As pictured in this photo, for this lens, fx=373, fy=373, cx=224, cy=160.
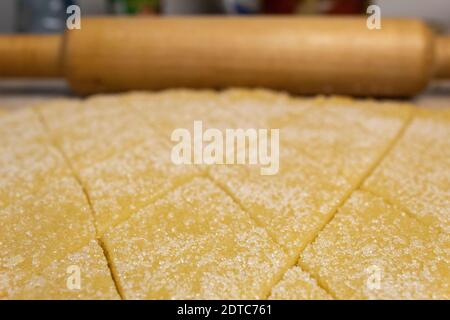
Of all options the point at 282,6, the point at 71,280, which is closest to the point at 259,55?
the point at 282,6

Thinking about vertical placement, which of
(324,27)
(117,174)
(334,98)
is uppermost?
(324,27)

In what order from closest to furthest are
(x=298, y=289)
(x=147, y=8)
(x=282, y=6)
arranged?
(x=298, y=289) < (x=282, y=6) < (x=147, y=8)

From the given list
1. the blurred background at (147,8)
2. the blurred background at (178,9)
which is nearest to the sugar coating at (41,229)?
the blurred background at (178,9)

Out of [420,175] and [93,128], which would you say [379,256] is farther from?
[93,128]

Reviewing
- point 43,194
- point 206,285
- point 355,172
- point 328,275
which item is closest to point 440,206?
point 355,172
